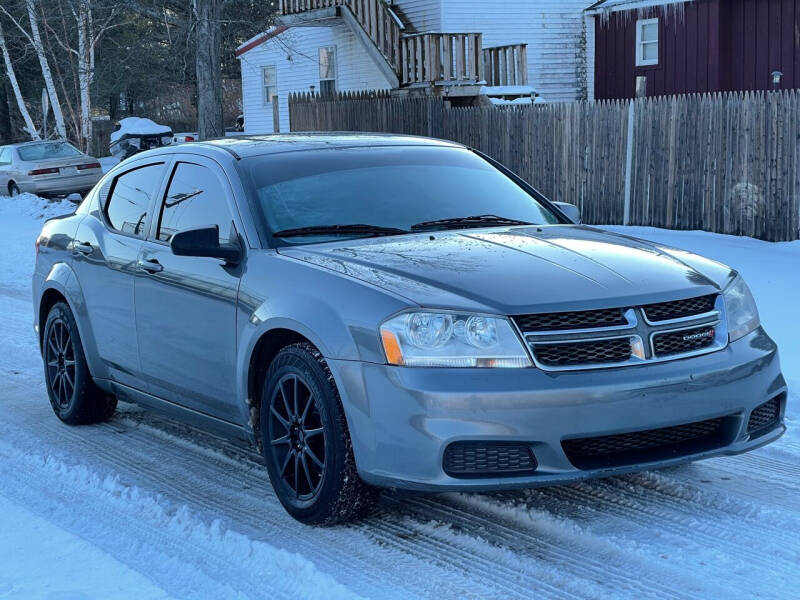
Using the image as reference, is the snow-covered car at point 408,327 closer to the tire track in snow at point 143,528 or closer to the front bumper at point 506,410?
the front bumper at point 506,410

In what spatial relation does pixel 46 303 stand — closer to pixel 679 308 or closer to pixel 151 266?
pixel 151 266

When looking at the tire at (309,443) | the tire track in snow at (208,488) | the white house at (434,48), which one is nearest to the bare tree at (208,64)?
the white house at (434,48)

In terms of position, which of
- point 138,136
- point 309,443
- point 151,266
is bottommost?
point 309,443

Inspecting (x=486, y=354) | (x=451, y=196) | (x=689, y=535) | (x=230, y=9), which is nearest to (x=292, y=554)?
(x=486, y=354)

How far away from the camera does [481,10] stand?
29.3 metres

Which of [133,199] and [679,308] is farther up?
[133,199]

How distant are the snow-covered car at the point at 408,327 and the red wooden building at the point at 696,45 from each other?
1951 centimetres

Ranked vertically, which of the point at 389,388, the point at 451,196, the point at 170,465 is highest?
the point at 451,196

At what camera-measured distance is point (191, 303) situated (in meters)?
5.34

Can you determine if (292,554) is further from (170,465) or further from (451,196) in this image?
(451,196)

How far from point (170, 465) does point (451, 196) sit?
77.2 inches

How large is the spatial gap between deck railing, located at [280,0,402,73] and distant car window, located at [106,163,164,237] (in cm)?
1964

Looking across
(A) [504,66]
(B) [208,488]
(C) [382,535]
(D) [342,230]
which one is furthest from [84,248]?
(A) [504,66]

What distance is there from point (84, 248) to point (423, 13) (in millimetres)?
23658
